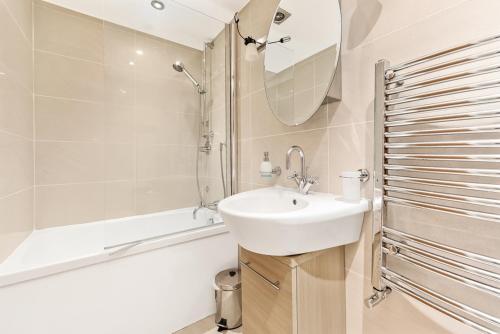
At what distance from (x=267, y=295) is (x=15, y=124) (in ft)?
5.64

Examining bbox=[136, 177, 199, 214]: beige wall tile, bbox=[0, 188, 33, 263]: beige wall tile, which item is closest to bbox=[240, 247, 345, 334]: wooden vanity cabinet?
bbox=[136, 177, 199, 214]: beige wall tile

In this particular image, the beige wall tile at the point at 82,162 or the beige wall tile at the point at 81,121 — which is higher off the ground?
the beige wall tile at the point at 81,121

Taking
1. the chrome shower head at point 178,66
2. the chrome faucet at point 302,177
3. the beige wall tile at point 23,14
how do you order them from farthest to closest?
the chrome shower head at point 178,66, the beige wall tile at point 23,14, the chrome faucet at point 302,177

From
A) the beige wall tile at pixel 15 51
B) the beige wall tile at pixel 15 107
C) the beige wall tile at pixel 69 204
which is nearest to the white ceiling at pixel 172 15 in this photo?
the beige wall tile at pixel 15 51

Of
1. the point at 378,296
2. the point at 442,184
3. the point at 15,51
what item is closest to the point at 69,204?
the point at 15,51

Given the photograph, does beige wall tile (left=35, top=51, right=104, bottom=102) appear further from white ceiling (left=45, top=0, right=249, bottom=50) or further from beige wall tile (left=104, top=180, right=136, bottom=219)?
beige wall tile (left=104, top=180, right=136, bottom=219)

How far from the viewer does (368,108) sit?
0.88 m

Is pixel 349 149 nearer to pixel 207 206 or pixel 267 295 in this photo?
pixel 267 295

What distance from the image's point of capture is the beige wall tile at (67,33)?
160 centimetres

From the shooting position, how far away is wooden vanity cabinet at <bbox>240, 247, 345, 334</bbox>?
818 millimetres

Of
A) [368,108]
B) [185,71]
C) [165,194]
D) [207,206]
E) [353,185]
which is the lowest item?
[207,206]

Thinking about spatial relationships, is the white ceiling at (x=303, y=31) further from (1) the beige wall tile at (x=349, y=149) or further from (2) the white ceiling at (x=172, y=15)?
(2) the white ceiling at (x=172, y=15)

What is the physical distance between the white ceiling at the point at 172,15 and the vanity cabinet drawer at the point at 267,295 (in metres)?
1.71

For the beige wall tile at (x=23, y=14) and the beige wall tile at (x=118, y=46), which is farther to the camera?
the beige wall tile at (x=118, y=46)
